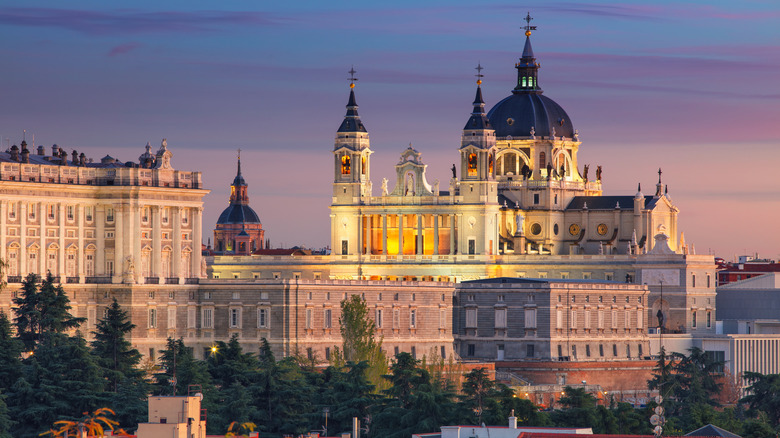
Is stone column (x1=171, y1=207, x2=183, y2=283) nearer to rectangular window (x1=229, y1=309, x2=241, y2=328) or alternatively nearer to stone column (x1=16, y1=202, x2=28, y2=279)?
rectangular window (x1=229, y1=309, x2=241, y2=328)

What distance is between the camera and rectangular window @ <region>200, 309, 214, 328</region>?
175 meters

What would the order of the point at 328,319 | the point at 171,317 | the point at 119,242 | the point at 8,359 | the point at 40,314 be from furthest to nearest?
the point at 328,319, the point at 171,317, the point at 119,242, the point at 40,314, the point at 8,359

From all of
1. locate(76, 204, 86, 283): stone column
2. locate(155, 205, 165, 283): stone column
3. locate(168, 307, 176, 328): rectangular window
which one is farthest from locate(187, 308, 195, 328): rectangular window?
locate(76, 204, 86, 283): stone column

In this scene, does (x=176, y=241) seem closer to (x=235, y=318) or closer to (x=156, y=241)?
(x=156, y=241)

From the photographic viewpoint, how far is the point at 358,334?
170 m

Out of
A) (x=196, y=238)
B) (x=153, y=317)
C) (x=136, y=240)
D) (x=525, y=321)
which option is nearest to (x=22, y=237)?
(x=136, y=240)

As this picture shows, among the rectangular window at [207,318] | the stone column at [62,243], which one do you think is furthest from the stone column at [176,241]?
the stone column at [62,243]

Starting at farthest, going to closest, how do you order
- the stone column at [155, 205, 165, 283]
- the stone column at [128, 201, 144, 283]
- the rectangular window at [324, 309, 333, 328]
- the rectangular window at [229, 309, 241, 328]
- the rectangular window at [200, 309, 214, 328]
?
the rectangular window at [324, 309, 333, 328] < the rectangular window at [200, 309, 214, 328] < the rectangular window at [229, 309, 241, 328] < the stone column at [155, 205, 165, 283] < the stone column at [128, 201, 144, 283]

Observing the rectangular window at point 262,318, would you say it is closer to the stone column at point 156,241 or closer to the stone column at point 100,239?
the stone column at point 156,241

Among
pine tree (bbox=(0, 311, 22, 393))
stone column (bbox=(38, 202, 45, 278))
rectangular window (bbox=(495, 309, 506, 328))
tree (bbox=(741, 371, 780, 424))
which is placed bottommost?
tree (bbox=(741, 371, 780, 424))

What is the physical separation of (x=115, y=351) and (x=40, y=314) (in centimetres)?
822

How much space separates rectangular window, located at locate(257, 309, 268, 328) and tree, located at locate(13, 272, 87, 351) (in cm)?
1902

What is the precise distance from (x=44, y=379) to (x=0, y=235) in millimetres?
27659

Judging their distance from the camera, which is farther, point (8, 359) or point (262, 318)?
point (262, 318)
